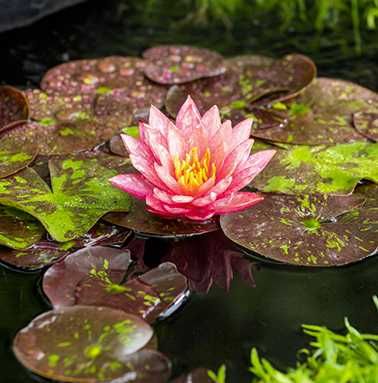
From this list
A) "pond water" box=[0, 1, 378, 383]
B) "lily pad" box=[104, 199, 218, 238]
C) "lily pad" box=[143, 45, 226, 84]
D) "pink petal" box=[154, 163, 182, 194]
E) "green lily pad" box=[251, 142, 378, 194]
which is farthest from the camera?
"lily pad" box=[143, 45, 226, 84]

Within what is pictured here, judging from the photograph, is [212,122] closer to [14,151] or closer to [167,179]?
[167,179]

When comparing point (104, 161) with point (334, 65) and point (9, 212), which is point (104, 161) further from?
point (334, 65)

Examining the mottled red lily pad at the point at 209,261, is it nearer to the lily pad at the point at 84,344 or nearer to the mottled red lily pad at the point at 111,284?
the mottled red lily pad at the point at 111,284

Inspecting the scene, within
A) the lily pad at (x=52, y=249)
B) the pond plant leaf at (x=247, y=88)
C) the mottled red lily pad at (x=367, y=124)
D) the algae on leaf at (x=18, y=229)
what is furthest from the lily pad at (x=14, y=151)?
the mottled red lily pad at (x=367, y=124)

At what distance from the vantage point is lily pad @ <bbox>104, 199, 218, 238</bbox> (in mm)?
1414

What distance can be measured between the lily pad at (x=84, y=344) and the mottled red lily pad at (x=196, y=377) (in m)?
0.06

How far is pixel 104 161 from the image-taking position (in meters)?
1.59

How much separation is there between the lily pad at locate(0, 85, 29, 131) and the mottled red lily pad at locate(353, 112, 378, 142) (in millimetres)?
781

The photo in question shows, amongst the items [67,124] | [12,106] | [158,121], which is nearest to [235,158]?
[158,121]

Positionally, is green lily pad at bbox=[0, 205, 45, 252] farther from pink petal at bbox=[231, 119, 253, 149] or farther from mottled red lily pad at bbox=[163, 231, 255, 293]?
pink petal at bbox=[231, 119, 253, 149]

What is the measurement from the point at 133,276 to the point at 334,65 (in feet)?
3.61

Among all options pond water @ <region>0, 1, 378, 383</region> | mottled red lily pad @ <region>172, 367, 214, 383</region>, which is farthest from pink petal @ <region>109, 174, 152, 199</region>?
mottled red lily pad @ <region>172, 367, 214, 383</region>

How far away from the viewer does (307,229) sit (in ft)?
4.64

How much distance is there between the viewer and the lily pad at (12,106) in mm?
1717
